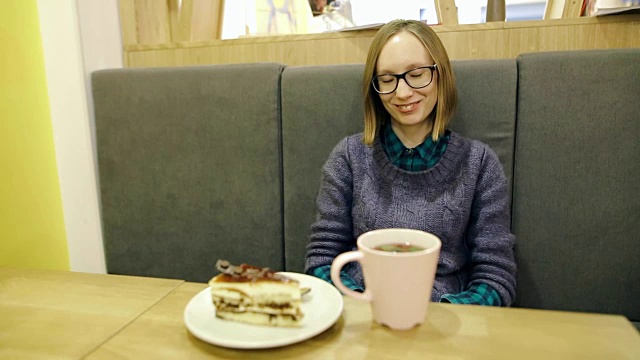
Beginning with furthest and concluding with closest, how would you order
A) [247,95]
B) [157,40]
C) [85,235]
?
[157,40], [85,235], [247,95]

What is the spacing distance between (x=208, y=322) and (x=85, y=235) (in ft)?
3.98

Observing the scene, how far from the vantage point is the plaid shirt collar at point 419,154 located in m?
1.15

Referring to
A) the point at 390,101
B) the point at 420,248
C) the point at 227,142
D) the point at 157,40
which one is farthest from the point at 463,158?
the point at 157,40

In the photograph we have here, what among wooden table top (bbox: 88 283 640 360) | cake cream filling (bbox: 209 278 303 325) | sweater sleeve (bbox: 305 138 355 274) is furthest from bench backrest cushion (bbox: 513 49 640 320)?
cake cream filling (bbox: 209 278 303 325)

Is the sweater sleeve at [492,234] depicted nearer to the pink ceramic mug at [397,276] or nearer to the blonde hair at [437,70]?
the blonde hair at [437,70]

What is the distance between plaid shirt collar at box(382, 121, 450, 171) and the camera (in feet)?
3.77

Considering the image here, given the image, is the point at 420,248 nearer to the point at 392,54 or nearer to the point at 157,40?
the point at 392,54

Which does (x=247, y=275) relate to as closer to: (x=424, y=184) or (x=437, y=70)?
(x=424, y=184)

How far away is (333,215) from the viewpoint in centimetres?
119

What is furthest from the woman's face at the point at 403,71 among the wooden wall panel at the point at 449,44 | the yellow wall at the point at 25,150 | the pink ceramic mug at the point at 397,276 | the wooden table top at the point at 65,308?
the yellow wall at the point at 25,150

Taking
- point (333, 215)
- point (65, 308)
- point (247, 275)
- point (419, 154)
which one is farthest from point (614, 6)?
point (65, 308)

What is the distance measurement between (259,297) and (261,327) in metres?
0.04

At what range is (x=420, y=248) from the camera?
669mm

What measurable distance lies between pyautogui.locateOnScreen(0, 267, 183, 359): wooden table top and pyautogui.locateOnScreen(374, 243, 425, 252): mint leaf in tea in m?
0.37
